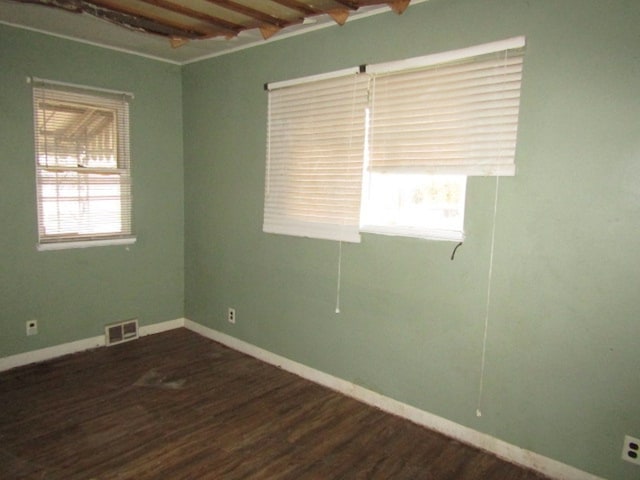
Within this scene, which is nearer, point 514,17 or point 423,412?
point 514,17

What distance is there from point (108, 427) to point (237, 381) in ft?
3.09

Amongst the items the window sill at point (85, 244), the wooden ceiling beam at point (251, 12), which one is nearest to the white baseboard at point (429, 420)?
the window sill at point (85, 244)

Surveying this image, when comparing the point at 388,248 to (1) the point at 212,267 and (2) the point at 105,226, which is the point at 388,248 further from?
(2) the point at 105,226

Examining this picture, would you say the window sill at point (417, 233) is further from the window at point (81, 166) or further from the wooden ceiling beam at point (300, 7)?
the window at point (81, 166)

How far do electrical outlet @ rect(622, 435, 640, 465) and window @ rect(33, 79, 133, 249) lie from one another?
12.8 feet

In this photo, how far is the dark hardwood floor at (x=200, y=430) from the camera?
2232 millimetres

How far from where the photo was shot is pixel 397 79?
2.64m

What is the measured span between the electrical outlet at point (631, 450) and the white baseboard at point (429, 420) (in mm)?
193

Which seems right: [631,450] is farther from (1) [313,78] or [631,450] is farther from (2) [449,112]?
(1) [313,78]

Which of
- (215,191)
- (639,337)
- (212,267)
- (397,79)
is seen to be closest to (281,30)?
(397,79)

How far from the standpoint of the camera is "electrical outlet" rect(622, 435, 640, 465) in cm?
200

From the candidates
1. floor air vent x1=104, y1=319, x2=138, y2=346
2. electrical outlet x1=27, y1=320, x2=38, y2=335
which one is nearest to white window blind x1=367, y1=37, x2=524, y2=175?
floor air vent x1=104, y1=319, x2=138, y2=346

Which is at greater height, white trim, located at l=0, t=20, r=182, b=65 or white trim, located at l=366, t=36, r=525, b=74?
white trim, located at l=0, t=20, r=182, b=65

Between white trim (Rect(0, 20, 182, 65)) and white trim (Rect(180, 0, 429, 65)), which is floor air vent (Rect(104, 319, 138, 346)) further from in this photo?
white trim (Rect(180, 0, 429, 65))
